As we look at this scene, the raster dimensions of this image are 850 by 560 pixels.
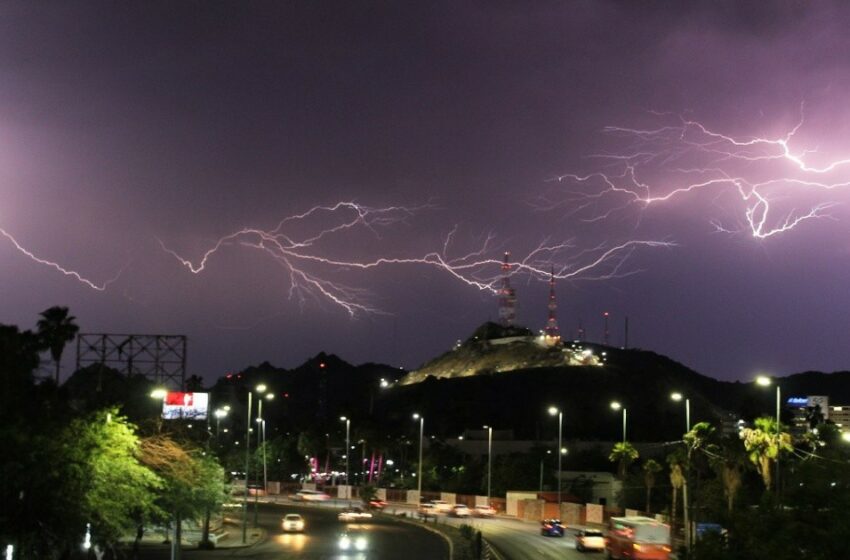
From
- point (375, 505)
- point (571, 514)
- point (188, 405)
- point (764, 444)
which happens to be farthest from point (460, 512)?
point (764, 444)

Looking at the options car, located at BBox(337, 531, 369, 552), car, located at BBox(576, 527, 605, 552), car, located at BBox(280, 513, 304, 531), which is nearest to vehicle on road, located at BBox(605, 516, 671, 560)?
car, located at BBox(576, 527, 605, 552)

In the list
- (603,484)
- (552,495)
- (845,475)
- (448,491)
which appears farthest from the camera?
(448,491)

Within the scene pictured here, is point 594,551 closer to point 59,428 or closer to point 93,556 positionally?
point 93,556

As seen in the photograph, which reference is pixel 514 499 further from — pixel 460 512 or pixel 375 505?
pixel 375 505

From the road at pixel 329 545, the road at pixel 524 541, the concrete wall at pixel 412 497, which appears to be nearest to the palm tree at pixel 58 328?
the road at pixel 329 545

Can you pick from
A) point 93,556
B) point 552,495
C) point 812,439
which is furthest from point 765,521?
point 552,495

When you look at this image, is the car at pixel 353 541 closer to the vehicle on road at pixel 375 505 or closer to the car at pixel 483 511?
the car at pixel 483 511

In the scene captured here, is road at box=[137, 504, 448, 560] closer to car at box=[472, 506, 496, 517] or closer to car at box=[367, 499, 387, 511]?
car at box=[472, 506, 496, 517]
